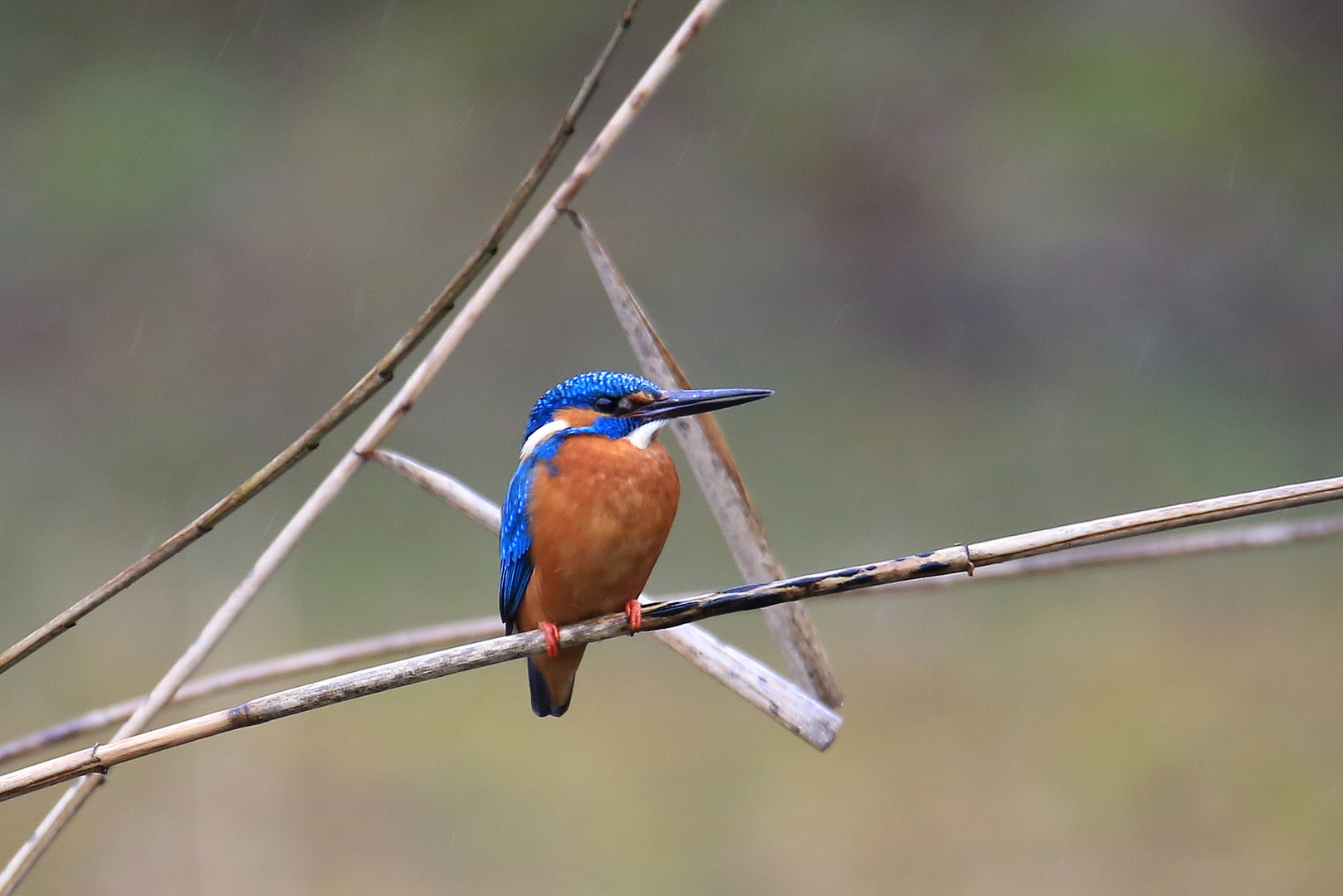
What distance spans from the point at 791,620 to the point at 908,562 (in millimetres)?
221

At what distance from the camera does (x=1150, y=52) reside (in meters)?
4.77

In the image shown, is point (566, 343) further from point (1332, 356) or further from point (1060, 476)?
point (1332, 356)

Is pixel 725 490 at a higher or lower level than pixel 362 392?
lower

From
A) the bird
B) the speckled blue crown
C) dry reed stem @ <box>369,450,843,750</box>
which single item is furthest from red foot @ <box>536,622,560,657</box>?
the speckled blue crown

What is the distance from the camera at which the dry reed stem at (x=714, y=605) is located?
2.49 feet

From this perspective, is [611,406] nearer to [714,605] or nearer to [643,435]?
[643,435]

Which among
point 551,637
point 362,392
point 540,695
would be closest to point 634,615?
point 551,637

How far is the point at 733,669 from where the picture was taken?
1.00 meters

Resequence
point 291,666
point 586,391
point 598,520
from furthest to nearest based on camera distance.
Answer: point 291,666 < point 586,391 < point 598,520

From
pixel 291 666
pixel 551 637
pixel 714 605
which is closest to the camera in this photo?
pixel 714 605

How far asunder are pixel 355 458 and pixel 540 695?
11.6 inches

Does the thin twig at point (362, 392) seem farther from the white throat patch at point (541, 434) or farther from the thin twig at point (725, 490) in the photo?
the white throat patch at point (541, 434)

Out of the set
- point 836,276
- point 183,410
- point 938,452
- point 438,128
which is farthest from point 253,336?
point 938,452

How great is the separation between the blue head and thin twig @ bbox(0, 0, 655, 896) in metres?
0.14
